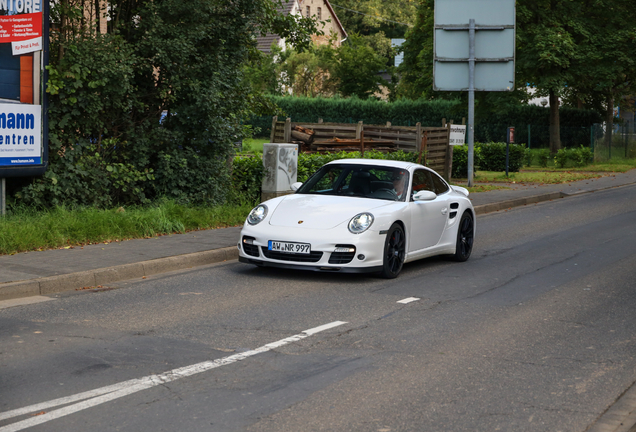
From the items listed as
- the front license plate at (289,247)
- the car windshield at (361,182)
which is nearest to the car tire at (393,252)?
the car windshield at (361,182)

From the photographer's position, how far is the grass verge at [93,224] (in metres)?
10.4

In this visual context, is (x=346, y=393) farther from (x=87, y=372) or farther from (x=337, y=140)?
(x=337, y=140)

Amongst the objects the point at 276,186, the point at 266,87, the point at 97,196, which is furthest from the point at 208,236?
the point at 266,87

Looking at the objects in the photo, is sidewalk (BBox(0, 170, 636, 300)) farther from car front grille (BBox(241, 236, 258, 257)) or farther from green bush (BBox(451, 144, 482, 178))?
green bush (BBox(451, 144, 482, 178))

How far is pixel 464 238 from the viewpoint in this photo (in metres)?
11.4

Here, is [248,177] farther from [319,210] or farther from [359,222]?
[359,222]

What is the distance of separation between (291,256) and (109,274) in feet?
6.80

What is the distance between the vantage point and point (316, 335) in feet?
22.1

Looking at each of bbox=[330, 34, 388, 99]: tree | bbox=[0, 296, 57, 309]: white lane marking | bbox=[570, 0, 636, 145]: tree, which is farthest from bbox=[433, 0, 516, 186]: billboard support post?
bbox=[330, 34, 388, 99]: tree

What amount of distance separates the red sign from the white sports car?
447 cm

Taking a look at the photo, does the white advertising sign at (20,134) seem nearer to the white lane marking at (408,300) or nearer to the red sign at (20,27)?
the red sign at (20,27)

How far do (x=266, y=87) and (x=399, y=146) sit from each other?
35.7 m

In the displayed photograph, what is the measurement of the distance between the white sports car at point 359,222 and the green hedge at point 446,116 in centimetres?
2985

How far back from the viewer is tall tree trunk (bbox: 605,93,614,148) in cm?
3894
